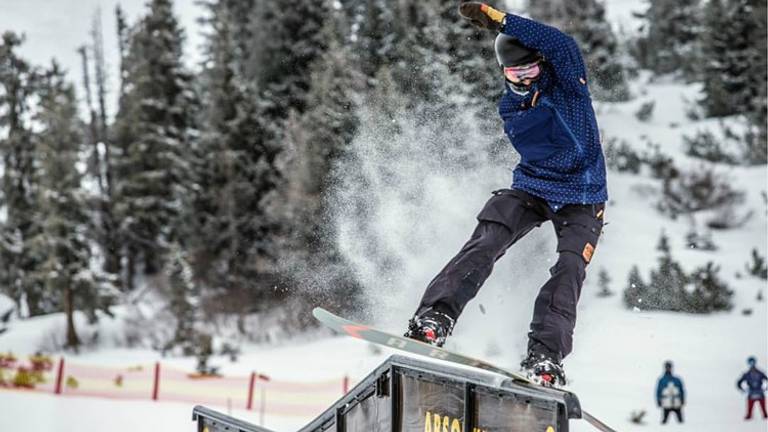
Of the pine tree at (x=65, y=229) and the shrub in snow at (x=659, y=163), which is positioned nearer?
the pine tree at (x=65, y=229)

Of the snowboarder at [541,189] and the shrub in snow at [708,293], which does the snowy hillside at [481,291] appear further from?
the snowboarder at [541,189]

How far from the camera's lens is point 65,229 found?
2272 cm

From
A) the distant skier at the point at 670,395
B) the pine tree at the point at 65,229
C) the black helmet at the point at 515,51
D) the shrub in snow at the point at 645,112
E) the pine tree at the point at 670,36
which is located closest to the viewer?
the black helmet at the point at 515,51

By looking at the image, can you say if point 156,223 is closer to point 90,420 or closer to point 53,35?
point 53,35

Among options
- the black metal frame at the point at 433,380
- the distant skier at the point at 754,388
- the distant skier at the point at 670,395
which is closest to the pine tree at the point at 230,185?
the distant skier at the point at 670,395

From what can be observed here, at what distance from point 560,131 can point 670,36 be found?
32.0 metres

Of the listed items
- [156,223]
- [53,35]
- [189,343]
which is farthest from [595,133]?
[53,35]

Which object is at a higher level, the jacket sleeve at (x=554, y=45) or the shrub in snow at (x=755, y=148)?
the shrub in snow at (x=755, y=148)

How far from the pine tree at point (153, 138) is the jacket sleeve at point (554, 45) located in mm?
23134

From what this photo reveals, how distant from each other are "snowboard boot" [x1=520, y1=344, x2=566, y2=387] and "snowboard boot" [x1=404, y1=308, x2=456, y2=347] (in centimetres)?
41

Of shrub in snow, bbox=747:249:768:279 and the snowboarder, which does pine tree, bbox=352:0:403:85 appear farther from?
the snowboarder

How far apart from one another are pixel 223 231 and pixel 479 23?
20.7 m

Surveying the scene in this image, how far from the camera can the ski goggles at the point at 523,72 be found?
14.4 ft

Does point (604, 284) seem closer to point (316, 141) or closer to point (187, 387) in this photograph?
point (316, 141)
